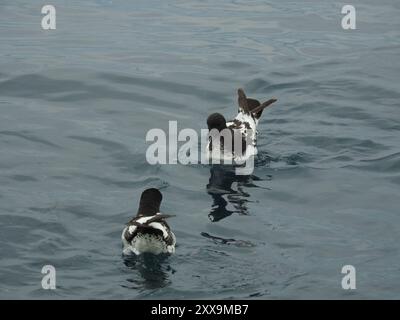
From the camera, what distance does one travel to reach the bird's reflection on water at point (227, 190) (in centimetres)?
1573

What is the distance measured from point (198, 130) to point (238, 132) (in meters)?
1.37

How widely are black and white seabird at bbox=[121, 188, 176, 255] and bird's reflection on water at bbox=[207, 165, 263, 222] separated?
1604mm

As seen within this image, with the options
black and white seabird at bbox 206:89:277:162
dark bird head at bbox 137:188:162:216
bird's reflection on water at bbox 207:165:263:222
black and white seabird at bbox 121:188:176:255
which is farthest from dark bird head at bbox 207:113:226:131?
black and white seabird at bbox 121:188:176:255

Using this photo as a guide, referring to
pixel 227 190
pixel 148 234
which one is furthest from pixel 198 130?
pixel 148 234

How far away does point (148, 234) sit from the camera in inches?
531

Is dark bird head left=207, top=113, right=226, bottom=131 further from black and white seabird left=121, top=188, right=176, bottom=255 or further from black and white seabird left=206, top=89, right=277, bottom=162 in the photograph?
black and white seabird left=121, top=188, right=176, bottom=255

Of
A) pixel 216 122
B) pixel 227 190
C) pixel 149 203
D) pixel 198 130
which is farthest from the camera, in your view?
pixel 198 130

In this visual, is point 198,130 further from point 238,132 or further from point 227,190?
point 227,190

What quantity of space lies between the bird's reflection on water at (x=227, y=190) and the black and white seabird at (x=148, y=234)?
160 centimetres

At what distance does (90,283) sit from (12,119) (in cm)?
774

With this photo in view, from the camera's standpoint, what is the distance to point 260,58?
80.3ft

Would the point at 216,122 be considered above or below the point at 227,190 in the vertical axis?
above

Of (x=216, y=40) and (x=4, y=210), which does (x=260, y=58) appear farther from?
(x=4, y=210)

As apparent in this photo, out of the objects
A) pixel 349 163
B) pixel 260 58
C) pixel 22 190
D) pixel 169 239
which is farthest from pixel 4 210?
pixel 260 58
